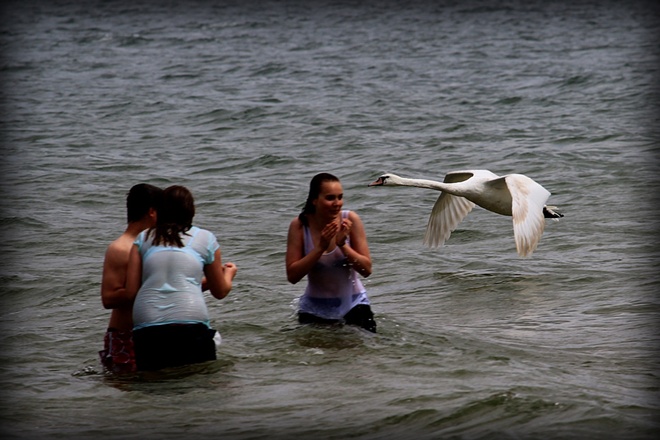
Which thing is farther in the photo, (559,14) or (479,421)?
(559,14)

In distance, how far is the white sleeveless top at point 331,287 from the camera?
7742 millimetres

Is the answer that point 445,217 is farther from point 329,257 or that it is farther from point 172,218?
point 172,218

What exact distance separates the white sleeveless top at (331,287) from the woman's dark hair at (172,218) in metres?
1.20

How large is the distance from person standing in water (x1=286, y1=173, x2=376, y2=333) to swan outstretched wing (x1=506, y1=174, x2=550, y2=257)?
9.17 ft

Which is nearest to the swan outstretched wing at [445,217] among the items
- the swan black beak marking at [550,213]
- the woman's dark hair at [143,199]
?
the swan black beak marking at [550,213]

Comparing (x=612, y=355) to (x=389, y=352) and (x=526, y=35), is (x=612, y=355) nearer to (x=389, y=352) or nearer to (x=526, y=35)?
(x=389, y=352)

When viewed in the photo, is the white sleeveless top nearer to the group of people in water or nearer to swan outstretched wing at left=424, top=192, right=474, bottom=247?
the group of people in water

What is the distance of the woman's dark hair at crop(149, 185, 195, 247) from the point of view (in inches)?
263

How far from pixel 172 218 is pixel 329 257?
4.67ft

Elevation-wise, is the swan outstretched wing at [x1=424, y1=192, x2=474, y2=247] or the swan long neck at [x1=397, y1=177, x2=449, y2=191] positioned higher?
the swan long neck at [x1=397, y1=177, x2=449, y2=191]

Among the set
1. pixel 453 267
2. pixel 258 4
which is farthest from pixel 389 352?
pixel 258 4

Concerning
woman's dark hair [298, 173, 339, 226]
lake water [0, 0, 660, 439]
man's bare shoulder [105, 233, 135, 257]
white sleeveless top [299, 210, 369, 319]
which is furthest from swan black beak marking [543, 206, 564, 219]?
man's bare shoulder [105, 233, 135, 257]

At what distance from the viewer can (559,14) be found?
1527 inches

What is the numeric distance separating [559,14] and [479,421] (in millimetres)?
33988
